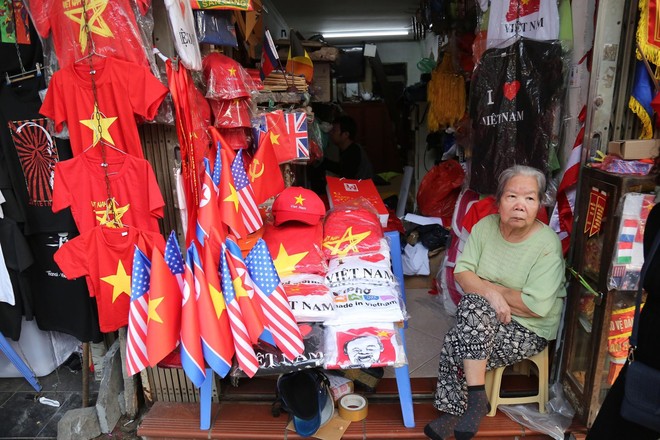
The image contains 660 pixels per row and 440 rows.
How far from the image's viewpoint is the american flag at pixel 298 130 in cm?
320

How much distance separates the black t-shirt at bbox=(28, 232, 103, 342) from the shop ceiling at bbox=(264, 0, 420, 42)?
363 centimetres

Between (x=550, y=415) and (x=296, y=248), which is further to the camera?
(x=296, y=248)

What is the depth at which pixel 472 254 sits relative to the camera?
2.62 meters

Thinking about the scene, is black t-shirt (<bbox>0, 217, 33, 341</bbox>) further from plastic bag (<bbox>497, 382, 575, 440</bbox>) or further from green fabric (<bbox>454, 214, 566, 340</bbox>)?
plastic bag (<bbox>497, 382, 575, 440</bbox>)

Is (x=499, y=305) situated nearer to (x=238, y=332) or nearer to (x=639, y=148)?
(x=639, y=148)

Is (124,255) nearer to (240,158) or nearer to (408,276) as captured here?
(240,158)

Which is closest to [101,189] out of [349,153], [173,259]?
[173,259]

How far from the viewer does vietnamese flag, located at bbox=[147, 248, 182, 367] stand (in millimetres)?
2006

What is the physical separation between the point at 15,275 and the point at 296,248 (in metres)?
1.69

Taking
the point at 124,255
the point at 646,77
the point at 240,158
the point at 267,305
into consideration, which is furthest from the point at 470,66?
the point at 124,255

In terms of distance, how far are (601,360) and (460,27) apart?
2927 millimetres

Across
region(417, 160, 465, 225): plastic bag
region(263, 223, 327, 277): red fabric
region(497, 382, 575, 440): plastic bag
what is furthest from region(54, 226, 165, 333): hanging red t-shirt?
region(417, 160, 465, 225): plastic bag

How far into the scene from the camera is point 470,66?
13.0 ft

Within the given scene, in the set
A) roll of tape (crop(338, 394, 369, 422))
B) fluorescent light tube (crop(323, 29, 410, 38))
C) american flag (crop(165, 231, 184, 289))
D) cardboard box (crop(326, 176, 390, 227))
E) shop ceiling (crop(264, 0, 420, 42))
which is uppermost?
shop ceiling (crop(264, 0, 420, 42))
